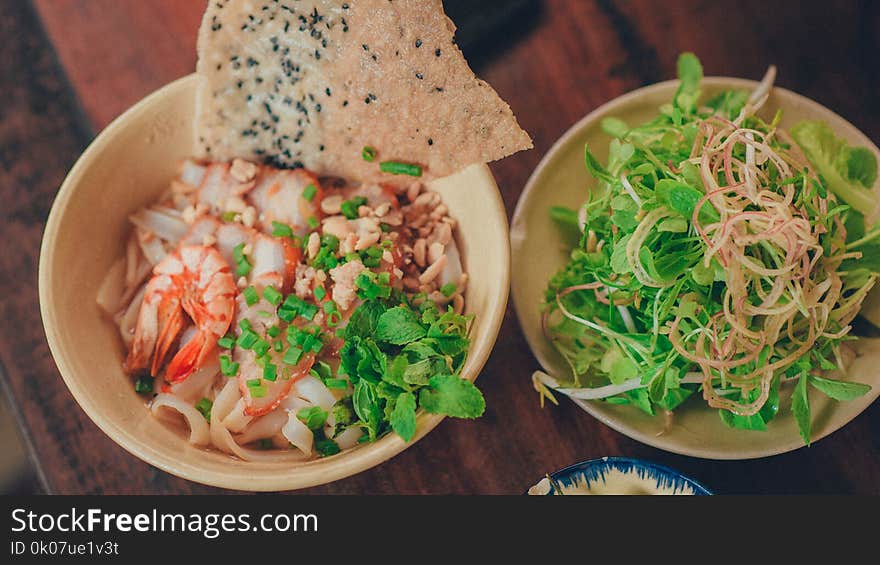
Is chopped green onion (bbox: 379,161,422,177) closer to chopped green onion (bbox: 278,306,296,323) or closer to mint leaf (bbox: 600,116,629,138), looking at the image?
chopped green onion (bbox: 278,306,296,323)

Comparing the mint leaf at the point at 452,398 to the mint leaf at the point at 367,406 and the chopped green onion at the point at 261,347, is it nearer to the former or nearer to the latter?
the mint leaf at the point at 367,406

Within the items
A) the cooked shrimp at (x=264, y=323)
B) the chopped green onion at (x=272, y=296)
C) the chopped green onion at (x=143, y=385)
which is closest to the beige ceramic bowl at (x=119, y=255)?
the chopped green onion at (x=143, y=385)

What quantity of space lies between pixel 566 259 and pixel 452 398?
65 cm

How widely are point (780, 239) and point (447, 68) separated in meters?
0.78

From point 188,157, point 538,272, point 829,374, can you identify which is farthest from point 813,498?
point 188,157

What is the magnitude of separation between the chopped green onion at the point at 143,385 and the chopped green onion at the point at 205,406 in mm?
133

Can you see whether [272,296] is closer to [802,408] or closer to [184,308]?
[184,308]

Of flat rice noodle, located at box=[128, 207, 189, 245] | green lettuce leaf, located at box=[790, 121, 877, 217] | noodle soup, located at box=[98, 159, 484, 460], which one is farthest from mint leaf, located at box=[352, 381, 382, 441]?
green lettuce leaf, located at box=[790, 121, 877, 217]

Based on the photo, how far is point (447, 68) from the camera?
1574 mm

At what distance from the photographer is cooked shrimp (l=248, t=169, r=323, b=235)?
→ 5.85 ft

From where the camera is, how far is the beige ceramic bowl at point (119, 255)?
62.0 inches

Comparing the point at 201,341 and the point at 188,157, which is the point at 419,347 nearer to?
the point at 201,341

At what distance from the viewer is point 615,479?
175cm

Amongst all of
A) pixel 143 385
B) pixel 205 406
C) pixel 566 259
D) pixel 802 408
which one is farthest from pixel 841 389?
pixel 143 385
